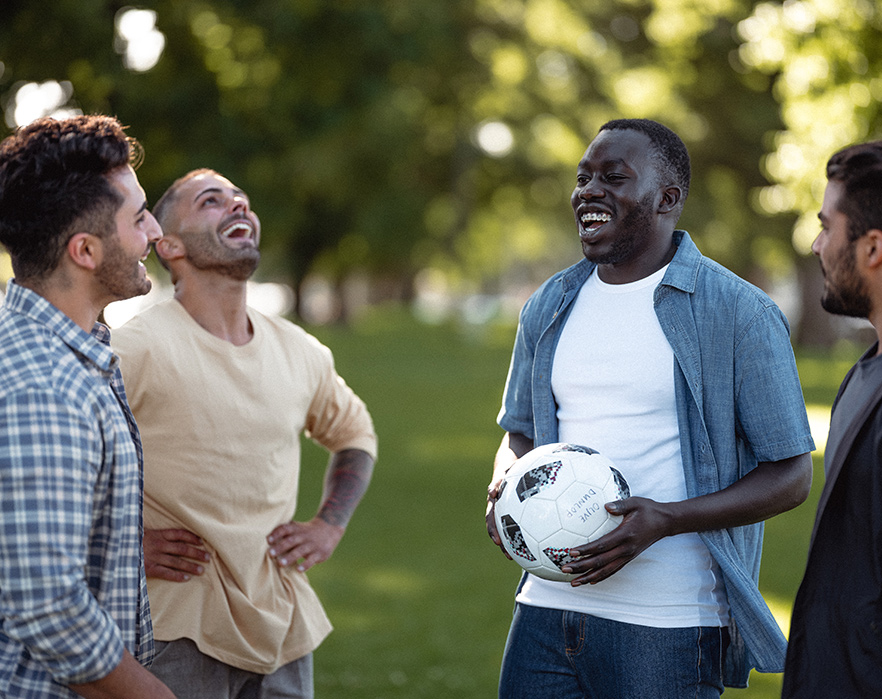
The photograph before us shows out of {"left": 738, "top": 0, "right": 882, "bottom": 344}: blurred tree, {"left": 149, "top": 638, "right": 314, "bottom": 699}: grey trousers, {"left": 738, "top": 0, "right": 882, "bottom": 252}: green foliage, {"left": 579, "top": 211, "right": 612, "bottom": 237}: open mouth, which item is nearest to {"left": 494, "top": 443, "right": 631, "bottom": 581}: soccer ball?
{"left": 579, "top": 211, "right": 612, "bottom": 237}: open mouth

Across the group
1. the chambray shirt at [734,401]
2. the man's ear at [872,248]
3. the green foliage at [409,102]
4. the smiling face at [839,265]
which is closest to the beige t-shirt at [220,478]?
the chambray shirt at [734,401]

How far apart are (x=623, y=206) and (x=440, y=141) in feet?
131

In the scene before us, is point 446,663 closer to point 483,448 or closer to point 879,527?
point 879,527

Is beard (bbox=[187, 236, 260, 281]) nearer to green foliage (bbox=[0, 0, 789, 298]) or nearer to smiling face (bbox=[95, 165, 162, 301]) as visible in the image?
smiling face (bbox=[95, 165, 162, 301])

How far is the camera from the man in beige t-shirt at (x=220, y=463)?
3.73 meters

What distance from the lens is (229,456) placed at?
3834 millimetres

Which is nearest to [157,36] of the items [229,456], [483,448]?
[483,448]

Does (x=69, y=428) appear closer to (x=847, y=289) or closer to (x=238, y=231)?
(x=238, y=231)

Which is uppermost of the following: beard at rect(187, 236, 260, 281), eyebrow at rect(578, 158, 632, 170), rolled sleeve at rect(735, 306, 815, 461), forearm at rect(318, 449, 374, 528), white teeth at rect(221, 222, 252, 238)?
eyebrow at rect(578, 158, 632, 170)

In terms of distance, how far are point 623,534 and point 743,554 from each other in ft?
1.72

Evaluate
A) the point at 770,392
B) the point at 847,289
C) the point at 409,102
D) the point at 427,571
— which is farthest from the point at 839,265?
the point at 409,102

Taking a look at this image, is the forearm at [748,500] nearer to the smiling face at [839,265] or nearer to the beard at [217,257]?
the smiling face at [839,265]

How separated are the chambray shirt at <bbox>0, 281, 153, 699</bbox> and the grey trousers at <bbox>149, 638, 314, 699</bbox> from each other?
1.00 meters

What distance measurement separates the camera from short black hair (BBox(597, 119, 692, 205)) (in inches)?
139
